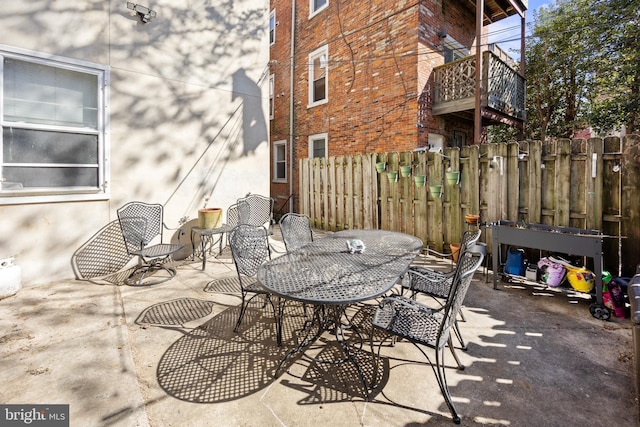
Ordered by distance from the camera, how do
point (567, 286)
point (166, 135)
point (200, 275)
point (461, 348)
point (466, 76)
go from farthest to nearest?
point (466, 76), point (166, 135), point (200, 275), point (567, 286), point (461, 348)

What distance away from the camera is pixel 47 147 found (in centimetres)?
416

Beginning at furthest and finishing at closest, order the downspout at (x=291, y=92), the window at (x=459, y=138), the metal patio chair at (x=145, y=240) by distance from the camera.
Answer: the downspout at (x=291, y=92) < the window at (x=459, y=138) < the metal patio chair at (x=145, y=240)

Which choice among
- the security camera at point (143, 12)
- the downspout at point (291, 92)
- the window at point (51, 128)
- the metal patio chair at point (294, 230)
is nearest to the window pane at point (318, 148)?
the downspout at point (291, 92)

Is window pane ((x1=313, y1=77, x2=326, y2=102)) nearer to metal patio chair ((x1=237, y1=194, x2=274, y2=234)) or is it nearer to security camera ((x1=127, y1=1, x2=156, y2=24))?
metal patio chair ((x1=237, y1=194, x2=274, y2=234))

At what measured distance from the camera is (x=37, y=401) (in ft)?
6.64

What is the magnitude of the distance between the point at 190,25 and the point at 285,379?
591 cm

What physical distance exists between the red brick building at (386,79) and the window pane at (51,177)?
654 cm

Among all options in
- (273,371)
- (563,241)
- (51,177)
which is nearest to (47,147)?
(51,177)

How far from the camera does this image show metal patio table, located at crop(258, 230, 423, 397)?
2.00 m

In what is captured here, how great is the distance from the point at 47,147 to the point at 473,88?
26.7 ft

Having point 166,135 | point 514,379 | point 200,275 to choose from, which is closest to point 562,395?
point 514,379

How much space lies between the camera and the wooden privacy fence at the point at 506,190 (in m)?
3.76

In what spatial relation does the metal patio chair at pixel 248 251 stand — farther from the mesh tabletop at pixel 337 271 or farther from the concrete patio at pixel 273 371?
the mesh tabletop at pixel 337 271

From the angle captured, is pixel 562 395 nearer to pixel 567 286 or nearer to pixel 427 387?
pixel 427 387
